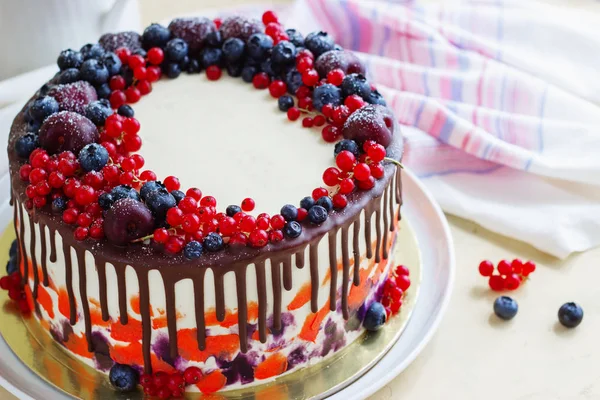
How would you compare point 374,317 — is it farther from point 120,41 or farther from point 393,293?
point 120,41

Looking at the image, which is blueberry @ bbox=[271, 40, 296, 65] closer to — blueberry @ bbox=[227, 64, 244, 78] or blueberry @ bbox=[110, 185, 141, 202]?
blueberry @ bbox=[227, 64, 244, 78]

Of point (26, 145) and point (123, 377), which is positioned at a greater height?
point (26, 145)

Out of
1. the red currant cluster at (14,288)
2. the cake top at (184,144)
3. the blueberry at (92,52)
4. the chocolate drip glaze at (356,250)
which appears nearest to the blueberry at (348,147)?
the cake top at (184,144)

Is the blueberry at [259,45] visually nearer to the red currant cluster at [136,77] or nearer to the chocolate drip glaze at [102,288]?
the red currant cluster at [136,77]

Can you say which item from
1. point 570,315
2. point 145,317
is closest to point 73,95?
point 145,317

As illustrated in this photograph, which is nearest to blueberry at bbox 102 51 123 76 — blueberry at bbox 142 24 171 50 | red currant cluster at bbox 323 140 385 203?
blueberry at bbox 142 24 171 50

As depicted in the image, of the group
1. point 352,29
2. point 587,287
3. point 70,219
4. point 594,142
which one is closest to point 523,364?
point 587,287

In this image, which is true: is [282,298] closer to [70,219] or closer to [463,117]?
[70,219]
